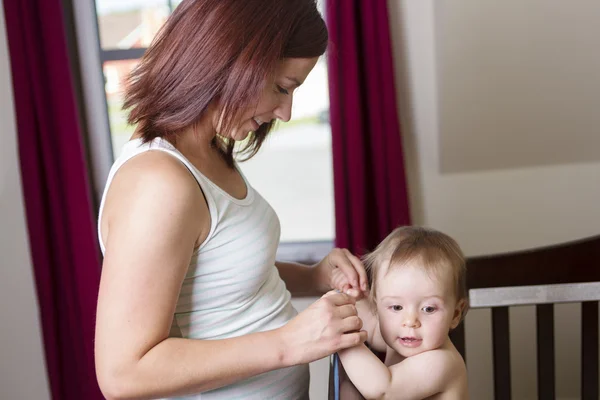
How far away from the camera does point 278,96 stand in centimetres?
106

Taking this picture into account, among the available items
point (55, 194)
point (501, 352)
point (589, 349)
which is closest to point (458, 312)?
point (501, 352)

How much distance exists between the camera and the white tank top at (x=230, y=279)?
38.3 inches

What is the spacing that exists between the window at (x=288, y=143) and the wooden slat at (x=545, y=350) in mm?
Answer: 1075

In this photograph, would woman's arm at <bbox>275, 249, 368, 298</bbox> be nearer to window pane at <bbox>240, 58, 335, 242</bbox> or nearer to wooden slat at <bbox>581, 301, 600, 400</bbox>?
wooden slat at <bbox>581, 301, 600, 400</bbox>

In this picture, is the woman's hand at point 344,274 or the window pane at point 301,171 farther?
the window pane at point 301,171

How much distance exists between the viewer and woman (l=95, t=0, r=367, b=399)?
0.86 metres

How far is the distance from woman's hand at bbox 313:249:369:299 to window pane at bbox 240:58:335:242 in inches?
49.4

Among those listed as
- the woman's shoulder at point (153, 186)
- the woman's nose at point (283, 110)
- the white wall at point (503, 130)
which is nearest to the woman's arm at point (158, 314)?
the woman's shoulder at point (153, 186)

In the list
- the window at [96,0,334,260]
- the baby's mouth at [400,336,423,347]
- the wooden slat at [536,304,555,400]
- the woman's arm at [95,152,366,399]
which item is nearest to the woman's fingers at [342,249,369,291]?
the baby's mouth at [400,336,423,347]

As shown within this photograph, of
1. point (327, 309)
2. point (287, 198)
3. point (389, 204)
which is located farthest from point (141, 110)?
point (287, 198)

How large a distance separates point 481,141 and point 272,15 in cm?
129

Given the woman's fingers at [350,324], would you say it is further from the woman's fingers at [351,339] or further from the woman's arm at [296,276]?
the woman's arm at [296,276]

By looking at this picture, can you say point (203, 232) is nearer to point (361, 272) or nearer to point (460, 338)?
point (361, 272)

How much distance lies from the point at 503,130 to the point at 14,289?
1.85 meters
